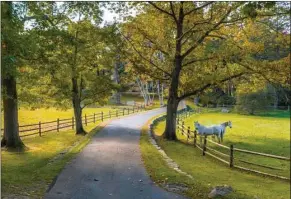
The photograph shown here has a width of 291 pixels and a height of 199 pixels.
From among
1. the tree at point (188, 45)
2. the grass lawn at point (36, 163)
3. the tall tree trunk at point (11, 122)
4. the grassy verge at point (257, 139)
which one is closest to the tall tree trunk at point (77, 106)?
the grass lawn at point (36, 163)

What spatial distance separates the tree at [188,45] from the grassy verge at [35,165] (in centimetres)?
670

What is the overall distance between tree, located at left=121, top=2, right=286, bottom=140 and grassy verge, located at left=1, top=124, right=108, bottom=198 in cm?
670

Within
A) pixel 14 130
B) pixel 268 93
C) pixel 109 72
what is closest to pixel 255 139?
pixel 109 72

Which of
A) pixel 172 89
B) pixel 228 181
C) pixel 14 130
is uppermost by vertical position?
pixel 172 89

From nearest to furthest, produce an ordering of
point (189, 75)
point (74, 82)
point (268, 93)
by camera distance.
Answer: point (189, 75)
point (74, 82)
point (268, 93)

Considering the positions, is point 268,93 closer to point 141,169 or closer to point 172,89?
point 172,89

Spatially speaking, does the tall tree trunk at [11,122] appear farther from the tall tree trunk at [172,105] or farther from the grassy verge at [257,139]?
the grassy verge at [257,139]

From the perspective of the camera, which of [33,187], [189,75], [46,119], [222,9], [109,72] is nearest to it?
[33,187]

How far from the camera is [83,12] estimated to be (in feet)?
71.5

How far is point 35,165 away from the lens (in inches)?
539

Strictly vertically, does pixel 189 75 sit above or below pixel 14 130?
above

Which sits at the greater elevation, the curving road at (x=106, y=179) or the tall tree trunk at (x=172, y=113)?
the tall tree trunk at (x=172, y=113)

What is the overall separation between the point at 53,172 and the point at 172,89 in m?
11.6

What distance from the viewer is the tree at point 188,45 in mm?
19188
